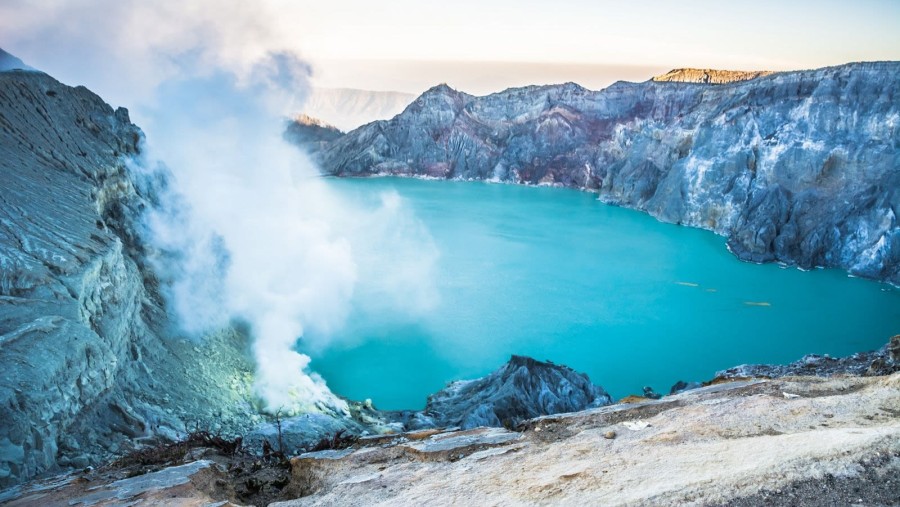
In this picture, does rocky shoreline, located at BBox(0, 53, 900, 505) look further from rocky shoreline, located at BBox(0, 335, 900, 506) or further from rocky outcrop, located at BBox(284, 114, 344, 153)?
rocky outcrop, located at BBox(284, 114, 344, 153)

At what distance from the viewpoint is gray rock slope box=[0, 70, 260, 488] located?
5.62m

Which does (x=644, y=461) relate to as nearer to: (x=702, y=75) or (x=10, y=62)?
(x=10, y=62)

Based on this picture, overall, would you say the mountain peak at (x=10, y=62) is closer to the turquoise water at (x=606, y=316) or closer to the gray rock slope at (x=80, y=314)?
the gray rock slope at (x=80, y=314)

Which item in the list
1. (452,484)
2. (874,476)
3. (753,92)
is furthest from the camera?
(753,92)

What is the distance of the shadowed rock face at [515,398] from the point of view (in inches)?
400

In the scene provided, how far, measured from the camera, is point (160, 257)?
11.2 metres

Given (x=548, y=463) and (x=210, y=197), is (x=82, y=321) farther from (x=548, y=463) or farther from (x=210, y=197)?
(x=210, y=197)

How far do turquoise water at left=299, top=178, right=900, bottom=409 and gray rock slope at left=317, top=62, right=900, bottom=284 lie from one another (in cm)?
220

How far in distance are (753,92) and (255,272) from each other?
114 ft

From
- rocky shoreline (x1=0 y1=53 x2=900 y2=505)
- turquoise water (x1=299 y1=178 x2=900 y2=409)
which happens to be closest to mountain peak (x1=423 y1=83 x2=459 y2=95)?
turquoise water (x1=299 y1=178 x2=900 y2=409)

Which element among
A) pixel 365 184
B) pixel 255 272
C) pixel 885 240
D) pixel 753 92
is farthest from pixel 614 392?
pixel 365 184

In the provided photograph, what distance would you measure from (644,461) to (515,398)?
Result: 7.23 meters

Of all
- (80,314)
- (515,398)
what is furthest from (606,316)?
(80,314)

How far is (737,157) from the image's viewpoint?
3366cm
